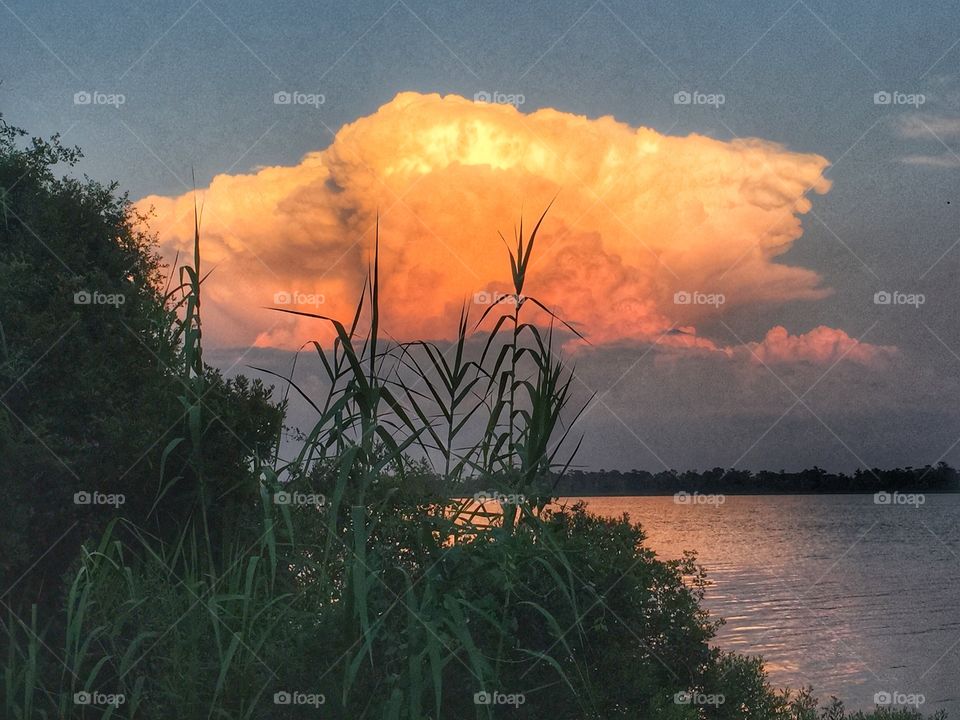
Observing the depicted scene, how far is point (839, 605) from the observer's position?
53.2 meters

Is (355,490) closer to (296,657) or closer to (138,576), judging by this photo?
(296,657)

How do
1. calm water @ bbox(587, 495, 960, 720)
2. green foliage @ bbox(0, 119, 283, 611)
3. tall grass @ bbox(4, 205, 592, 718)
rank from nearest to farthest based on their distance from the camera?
tall grass @ bbox(4, 205, 592, 718)
green foliage @ bbox(0, 119, 283, 611)
calm water @ bbox(587, 495, 960, 720)

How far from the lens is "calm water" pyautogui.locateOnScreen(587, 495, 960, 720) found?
111 ft

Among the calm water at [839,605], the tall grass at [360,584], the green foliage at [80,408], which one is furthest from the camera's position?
the calm water at [839,605]

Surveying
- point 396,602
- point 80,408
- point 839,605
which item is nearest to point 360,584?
point 396,602

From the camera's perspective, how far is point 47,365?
927 centimetres

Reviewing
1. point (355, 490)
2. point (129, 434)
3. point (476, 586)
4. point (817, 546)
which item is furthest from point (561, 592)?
point (817, 546)

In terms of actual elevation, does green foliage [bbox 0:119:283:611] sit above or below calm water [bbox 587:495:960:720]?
above

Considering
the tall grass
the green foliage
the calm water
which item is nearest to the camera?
the tall grass

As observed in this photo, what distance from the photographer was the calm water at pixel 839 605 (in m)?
33.9

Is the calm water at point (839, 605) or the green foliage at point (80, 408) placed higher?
the green foliage at point (80, 408)

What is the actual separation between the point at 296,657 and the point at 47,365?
5382 millimetres

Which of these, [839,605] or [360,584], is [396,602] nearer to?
[360,584]

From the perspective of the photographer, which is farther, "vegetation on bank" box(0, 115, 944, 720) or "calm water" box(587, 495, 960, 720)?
"calm water" box(587, 495, 960, 720)
